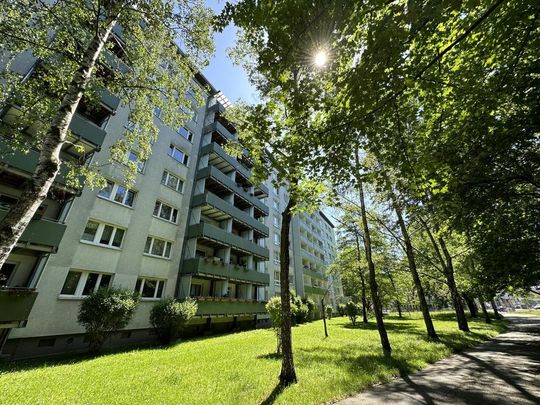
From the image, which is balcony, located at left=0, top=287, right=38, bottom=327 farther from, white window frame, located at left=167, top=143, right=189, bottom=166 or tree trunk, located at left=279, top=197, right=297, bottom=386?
white window frame, located at left=167, top=143, right=189, bottom=166

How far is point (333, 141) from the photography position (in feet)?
19.5

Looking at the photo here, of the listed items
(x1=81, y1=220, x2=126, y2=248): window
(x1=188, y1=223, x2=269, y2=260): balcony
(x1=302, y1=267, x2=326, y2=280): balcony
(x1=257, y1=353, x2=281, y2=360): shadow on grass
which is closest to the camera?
(x1=257, y1=353, x2=281, y2=360): shadow on grass

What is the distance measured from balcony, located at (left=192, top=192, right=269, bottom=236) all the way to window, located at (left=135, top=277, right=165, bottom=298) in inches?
271

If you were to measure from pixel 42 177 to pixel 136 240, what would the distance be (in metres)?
12.3

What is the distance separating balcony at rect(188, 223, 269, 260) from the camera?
19.2 metres

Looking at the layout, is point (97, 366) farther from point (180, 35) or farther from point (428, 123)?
point (428, 123)

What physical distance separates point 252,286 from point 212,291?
17.0 ft

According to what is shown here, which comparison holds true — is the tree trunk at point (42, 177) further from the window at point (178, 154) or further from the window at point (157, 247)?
the window at point (178, 154)

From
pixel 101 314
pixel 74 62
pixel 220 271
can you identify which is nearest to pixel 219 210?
pixel 220 271

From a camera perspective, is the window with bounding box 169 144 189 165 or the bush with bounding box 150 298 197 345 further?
the window with bounding box 169 144 189 165

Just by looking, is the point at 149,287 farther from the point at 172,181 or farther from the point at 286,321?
the point at 286,321

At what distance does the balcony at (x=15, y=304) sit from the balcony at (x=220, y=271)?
908 centimetres

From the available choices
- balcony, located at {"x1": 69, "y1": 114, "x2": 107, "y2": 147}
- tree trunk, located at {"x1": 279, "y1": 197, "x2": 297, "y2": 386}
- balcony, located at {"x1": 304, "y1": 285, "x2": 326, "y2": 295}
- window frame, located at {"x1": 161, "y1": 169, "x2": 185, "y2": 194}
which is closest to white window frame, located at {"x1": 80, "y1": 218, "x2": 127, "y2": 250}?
balcony, located at {"x1": 69, "y1": 114, "x2": 107, "y2": 147}

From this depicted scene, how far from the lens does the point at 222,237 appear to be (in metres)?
21.1
